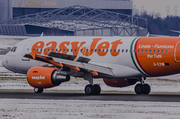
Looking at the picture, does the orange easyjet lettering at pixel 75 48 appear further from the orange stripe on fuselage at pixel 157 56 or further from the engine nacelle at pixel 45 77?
the orange stripe on fuselage at pixel 157 56

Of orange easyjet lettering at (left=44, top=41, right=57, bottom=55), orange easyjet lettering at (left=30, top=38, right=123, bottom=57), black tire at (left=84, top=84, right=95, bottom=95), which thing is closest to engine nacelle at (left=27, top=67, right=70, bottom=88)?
orange easyjet lettering at (left=30, top=38, right=123, bottom=57)

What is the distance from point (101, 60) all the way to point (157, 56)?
4.17 m

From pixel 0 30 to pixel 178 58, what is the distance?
12676 centimetres

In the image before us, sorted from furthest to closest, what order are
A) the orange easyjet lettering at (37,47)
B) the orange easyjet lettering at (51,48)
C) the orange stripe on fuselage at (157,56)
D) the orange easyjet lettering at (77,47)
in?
the orange easyjet lettering at (37,47), the orange easyjet lettering at (51,48), the orange easyjet lettering at (77,47), the orange stripe on fuselage at (157,56)

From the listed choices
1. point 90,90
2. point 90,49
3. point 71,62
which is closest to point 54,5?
point 90,49

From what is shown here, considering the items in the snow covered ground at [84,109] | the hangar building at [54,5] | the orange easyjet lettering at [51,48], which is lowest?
the snow covered ground at [84,109]

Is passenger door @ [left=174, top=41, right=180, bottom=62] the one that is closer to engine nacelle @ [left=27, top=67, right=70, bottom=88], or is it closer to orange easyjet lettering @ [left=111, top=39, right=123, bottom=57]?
orange easyjet lettering @ [left=111, top=39, right=123, bottom=57]

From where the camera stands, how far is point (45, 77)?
30547 mm

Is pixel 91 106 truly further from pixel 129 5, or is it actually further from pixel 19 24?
pixel 129 5

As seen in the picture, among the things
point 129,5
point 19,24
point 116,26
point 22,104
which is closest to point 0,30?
point 19,24

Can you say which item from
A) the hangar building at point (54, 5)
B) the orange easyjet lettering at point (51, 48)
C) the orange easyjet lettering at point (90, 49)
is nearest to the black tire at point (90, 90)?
the orange easyjet lettering at point (90, 49)

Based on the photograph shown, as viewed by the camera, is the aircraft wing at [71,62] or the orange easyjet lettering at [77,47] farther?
the orange easyjet lettering at [77,47]

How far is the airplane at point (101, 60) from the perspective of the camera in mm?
→ 30453

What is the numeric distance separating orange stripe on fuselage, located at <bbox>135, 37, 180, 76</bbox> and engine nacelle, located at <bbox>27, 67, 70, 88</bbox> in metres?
5.01
